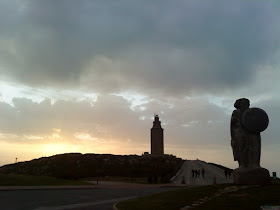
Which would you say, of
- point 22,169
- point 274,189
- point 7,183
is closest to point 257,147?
point 274,189

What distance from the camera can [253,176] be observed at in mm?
16062

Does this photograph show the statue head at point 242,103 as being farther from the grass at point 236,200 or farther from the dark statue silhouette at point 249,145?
the grass at point 236,200

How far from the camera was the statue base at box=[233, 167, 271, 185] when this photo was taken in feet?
52.5

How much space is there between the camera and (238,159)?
1741cm

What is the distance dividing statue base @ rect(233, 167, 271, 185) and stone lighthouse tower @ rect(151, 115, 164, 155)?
308ft

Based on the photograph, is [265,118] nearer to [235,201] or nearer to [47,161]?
Answer: [235,201]

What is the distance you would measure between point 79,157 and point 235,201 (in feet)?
217

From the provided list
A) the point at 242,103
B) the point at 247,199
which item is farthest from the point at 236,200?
the point at 242,103

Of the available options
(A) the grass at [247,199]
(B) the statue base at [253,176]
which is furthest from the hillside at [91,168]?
(A) the grass at [247,199]

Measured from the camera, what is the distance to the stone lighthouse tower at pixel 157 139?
10981 centimetres

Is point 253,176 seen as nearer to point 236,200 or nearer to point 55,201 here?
point 236,200

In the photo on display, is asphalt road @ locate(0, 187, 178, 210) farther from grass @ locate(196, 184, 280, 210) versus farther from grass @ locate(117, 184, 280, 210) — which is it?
grass @ locate(196, 184, 280, 210)

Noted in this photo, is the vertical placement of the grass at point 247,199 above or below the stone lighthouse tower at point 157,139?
below

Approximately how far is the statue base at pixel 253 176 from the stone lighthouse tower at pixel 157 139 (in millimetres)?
93999
